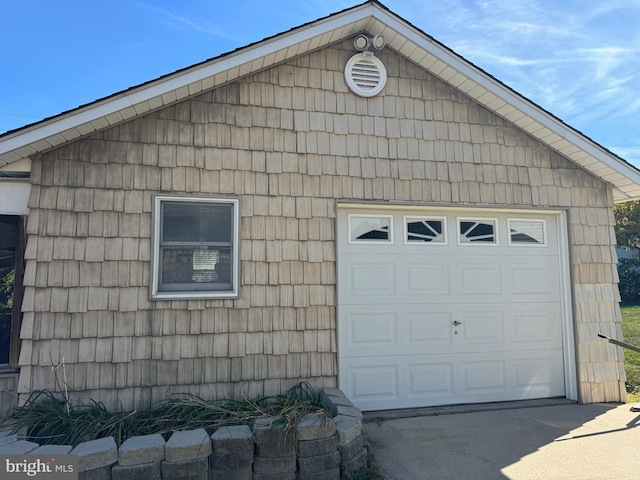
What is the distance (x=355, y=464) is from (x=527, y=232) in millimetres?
3932

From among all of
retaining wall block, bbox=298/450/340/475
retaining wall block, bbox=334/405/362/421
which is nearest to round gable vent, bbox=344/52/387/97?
retaining wall block, bbox=334/405/362/421

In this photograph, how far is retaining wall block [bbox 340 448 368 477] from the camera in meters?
3.38

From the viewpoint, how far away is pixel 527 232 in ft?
18.9

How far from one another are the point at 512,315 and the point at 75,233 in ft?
17.3

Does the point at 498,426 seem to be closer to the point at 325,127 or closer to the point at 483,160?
the point at 483,160

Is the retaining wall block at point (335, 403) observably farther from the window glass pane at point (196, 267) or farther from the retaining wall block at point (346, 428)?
the window glass pane at point (196, 267)

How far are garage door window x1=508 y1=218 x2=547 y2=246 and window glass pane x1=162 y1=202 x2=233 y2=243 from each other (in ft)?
12.2

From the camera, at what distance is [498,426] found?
458 centimetres

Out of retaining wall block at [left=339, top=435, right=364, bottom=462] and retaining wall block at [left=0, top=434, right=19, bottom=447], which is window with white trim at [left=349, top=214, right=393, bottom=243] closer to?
retaining wall block at [left=339, top=435, right=364, bottom=462]

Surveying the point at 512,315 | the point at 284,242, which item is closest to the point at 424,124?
the point at 284,242

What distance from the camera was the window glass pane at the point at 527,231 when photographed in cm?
570

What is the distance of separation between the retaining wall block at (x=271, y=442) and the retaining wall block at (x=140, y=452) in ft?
2.28

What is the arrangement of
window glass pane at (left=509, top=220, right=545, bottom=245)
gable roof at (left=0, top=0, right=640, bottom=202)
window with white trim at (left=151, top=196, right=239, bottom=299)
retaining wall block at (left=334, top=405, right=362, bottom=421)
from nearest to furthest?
retaining wall block at (left=334, top=405, right=362, bottom=421)
gable roof at (left=0, top=0, right=640, bottom=202)
window with white trim at (left=151, top=196, right=239, bottom=299)
window glass pane at (left=509, top=220, right=545, bottom=245)

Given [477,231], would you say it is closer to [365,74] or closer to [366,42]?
[365,74]
